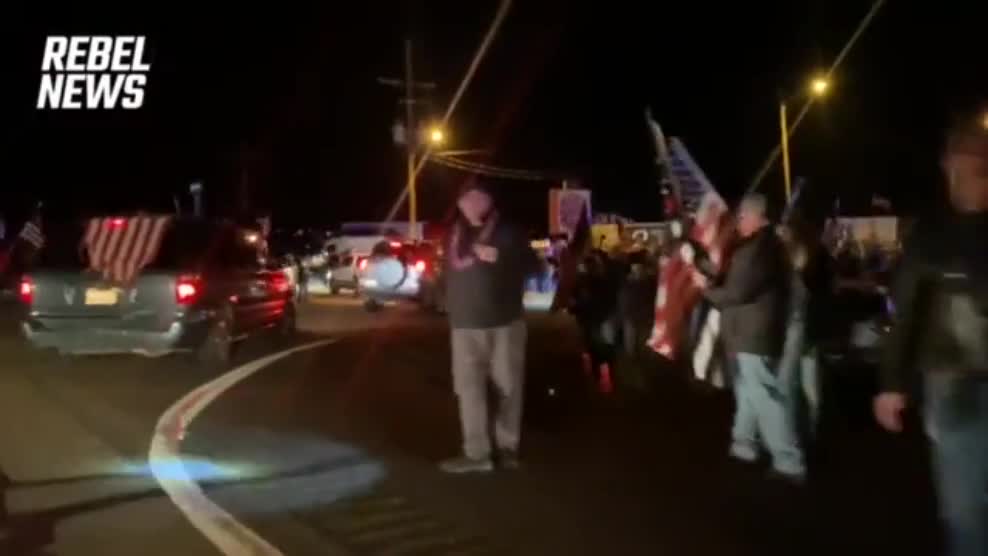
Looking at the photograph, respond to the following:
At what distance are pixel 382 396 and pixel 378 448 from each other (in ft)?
10.8

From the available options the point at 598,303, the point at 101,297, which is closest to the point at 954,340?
the point at 598,303

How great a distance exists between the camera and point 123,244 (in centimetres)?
1609

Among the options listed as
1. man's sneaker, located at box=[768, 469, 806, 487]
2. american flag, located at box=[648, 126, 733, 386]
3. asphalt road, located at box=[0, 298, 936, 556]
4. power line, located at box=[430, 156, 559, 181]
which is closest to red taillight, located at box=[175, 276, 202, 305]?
asphalt road, located at box=[0, 298, 936, 556]

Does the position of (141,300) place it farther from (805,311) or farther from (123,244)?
(805,311)

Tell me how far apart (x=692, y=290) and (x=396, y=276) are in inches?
682

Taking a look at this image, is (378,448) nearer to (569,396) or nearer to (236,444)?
(236,444)

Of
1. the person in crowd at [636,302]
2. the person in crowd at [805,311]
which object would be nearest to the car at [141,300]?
the person in crowd at [636,302]

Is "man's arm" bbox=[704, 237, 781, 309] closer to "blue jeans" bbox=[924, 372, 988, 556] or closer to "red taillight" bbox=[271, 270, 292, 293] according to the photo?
"blue jeans" bbox=[924, 372, 988, 556]

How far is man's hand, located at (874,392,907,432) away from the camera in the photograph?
508 centimetres

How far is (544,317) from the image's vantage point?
2786cm

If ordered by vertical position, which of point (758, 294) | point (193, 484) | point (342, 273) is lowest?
point (342, 273)

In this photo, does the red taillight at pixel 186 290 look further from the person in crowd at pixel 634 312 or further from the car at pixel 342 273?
the car at pixel 342 273

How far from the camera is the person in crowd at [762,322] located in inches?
355

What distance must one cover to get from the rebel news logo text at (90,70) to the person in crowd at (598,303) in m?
26.8
